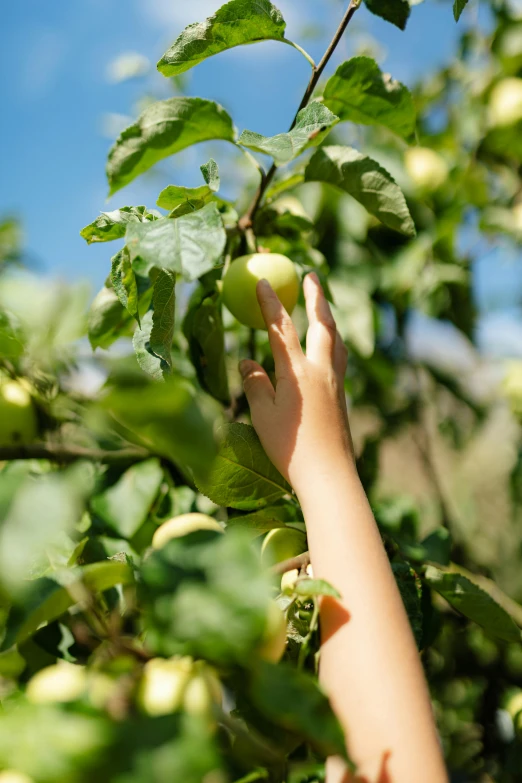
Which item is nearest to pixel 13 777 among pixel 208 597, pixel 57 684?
pixel 57 684

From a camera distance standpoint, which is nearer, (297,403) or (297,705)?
(297,705)

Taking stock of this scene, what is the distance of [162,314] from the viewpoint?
1.93 feet

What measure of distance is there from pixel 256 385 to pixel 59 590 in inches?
13.5

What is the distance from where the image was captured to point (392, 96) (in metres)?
0.78

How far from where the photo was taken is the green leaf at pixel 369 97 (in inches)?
30.2

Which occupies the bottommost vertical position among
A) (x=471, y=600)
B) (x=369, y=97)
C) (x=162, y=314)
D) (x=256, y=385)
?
(x=471, y=600)

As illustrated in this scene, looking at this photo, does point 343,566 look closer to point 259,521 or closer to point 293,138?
point 259,521

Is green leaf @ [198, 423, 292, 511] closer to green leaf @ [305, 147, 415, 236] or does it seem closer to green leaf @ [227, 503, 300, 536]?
green leaf @ [227, 503, 300, 536]

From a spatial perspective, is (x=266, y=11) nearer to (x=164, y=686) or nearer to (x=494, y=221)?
(x=164, y=686)

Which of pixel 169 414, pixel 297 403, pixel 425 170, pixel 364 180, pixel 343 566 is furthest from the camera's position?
pixel 425 170

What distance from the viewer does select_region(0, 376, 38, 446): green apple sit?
0.86m

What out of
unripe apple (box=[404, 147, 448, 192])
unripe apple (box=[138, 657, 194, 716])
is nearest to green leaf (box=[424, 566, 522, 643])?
unripe apple (box=[138, 657, 194, 716])

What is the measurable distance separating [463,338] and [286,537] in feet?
3.87

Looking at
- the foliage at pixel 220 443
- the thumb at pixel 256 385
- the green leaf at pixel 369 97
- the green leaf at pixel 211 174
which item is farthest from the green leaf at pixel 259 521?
the green leaf at pixel 369 97
